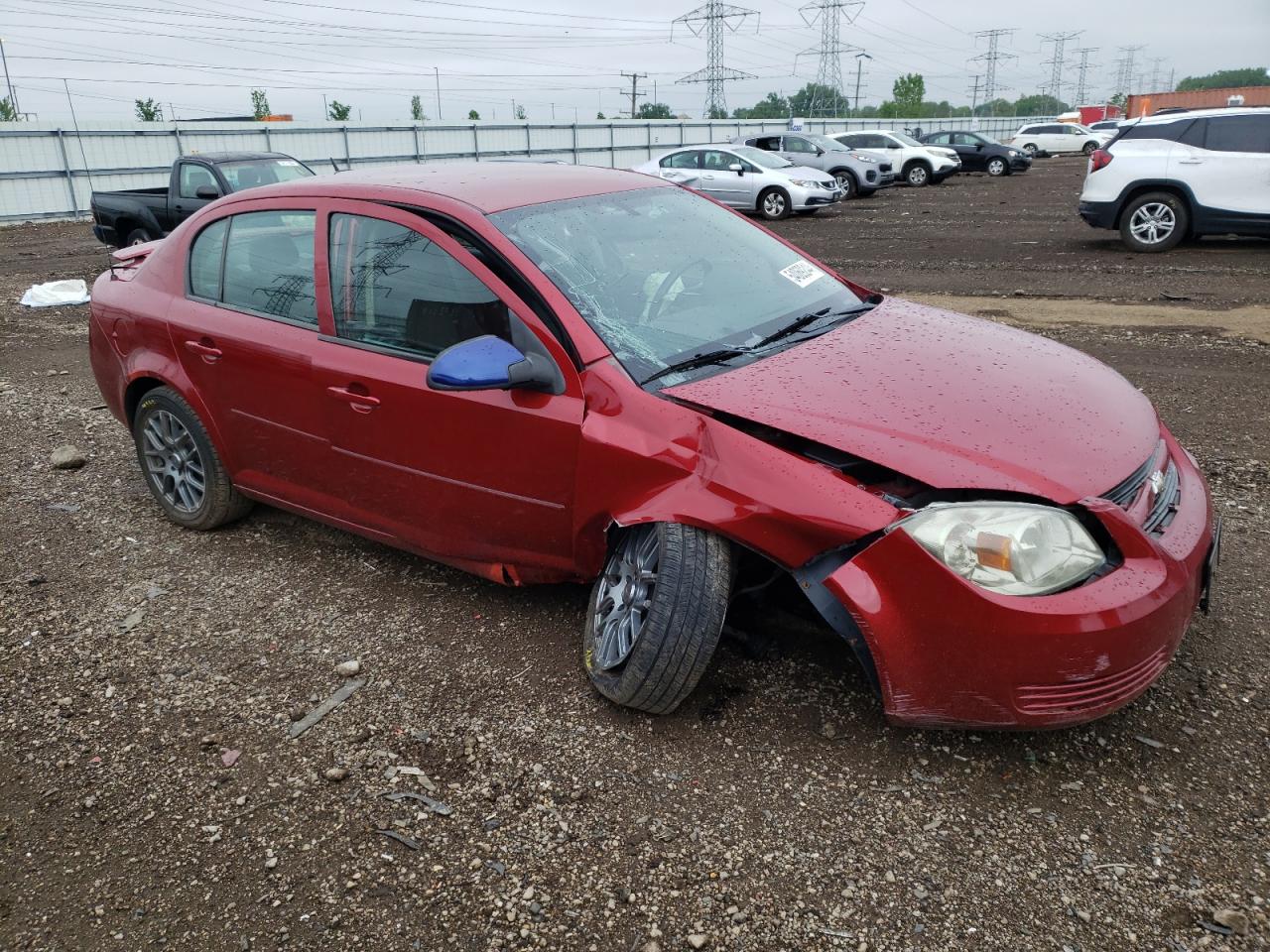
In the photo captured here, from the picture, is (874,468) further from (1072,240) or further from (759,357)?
(1072,240)

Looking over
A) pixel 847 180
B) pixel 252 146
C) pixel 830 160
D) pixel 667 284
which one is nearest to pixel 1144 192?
pixel 667 284

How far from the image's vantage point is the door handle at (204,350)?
13.4 feet

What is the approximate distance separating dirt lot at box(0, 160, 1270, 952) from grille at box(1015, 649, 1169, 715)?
298mm

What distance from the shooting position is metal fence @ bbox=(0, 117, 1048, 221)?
23281mm

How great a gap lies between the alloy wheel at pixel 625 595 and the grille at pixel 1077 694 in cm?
104

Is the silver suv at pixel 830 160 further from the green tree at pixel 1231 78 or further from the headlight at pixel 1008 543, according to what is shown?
the green tree at pixel 1231 78

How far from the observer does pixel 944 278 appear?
436 inches

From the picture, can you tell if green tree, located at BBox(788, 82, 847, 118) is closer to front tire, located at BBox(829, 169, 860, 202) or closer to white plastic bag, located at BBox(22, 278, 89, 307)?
front tire, located at BBox(829, 169, 860, 202)

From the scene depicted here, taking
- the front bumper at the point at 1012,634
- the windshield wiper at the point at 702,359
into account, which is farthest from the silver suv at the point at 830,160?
the front bumper at the point at 1012,634

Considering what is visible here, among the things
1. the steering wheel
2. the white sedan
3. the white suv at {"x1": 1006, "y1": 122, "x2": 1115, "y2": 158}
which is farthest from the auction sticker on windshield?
the white suv at {"x1": 1006, "y1": 122, "x2": 1115, "y2": 158}

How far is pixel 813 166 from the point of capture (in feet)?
78.5

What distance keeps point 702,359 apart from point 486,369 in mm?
692

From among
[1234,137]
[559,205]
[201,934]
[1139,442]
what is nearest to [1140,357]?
[1139,442]

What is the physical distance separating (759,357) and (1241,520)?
A: 8.40 ft
